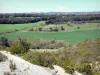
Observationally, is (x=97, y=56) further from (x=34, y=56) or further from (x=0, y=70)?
(x=0, y=70)

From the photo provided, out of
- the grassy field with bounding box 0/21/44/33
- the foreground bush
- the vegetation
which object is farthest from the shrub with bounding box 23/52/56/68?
the foreground bush

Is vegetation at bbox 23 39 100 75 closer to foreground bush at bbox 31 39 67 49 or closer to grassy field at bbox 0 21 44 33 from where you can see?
grassy field at bbox 0 21 44 33

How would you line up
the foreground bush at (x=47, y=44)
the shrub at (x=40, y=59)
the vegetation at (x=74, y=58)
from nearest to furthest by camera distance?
the shrub at (x=40, y=59) < the vegetation at (x=74, y=58) < the foreground bush at (x=47, y=44)

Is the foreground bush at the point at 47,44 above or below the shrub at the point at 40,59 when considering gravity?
below

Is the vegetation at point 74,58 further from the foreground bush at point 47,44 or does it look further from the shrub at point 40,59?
the foreground bush at point 47,44

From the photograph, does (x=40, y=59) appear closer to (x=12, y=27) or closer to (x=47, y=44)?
(x=47, y=44)

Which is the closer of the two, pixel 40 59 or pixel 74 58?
pixel 40 59

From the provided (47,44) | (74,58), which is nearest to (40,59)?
(74,58)

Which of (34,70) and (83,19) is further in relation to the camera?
(83,19)

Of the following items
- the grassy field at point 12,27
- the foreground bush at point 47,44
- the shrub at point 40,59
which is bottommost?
the foreground bush at point 47,44

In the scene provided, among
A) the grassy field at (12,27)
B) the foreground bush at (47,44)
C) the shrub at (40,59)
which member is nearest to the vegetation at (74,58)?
the shrub at (40,59)

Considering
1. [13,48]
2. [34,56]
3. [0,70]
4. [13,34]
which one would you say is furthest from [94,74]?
[13,34]
